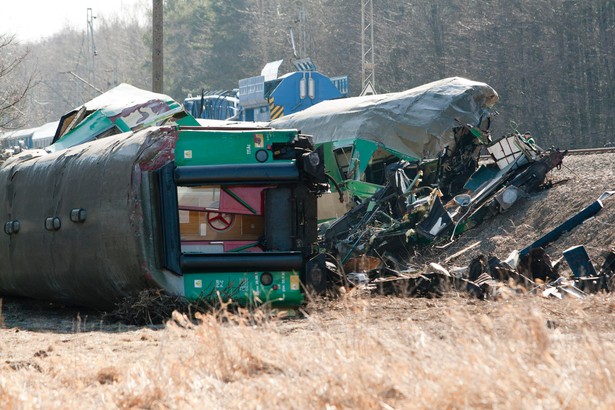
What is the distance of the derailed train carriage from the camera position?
30.5ft

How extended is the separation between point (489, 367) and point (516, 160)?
43.2 feet

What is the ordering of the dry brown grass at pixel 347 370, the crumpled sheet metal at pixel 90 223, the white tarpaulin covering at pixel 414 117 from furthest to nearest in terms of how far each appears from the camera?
the white tarpaulin covering at pixel 414 117
the crumpled sheet metal at pixel 90 223
the dry brown grass at pixel 347 370

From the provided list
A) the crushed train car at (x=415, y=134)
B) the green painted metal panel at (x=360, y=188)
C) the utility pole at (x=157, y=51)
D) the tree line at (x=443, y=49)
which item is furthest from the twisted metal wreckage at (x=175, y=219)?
the tree line at (x=443, y=49)

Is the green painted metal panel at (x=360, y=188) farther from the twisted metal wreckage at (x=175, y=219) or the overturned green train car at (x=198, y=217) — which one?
the overturned green train car at (x=198, y=217)

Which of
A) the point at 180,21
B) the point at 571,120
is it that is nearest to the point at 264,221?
the point at 571,120

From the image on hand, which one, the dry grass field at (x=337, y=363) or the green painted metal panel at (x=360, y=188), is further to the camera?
the green painted metal panel at (x=360, y=188)

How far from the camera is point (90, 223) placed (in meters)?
9.71

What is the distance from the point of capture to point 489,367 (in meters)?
4.49

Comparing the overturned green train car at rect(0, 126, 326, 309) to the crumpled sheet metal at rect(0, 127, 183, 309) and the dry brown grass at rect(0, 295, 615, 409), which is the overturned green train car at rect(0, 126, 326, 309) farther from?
the dry brown grass at rect(0, 295, 615, 409)

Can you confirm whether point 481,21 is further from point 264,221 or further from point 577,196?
point 264,221

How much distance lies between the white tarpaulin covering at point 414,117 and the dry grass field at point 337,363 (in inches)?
415

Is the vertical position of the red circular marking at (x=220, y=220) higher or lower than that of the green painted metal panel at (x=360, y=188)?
higher

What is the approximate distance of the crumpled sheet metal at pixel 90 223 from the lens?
9273 mm

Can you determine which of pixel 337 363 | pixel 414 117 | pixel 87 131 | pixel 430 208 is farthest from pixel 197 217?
pixel 414 117
